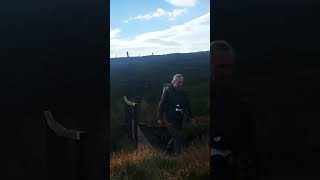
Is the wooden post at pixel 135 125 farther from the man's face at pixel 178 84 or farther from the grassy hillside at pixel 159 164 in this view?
the man's face at pixel 178 84

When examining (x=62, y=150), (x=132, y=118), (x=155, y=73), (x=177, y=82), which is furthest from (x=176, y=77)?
(x=62, y=150)

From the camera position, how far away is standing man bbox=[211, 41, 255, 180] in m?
2.72

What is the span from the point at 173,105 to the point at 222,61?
78 cm

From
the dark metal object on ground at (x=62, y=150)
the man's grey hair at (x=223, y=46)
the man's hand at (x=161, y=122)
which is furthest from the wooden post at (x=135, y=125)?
the man's grey hair at (x=223, y=46)

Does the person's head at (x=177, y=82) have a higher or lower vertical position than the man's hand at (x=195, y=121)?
higher

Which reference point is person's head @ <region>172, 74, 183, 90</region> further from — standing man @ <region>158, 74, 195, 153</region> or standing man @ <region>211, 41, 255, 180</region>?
standing man @ <region>211, 41, 255, 180</region>

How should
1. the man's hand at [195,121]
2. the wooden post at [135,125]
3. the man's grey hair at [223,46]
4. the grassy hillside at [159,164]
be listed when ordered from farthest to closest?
the wooden post at [135,125], the man's hand at [195,121], the grassy hillside at [159,164], the man's grey hair at [223,46]

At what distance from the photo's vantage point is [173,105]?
11.1ft

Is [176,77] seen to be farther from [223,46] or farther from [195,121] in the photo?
[223,46]

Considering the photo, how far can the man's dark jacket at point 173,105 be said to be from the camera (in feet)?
10.9

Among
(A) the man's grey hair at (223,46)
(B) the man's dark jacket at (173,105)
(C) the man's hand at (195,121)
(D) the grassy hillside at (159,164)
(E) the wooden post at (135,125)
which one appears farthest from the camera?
(E) the wooden post at (135,125)

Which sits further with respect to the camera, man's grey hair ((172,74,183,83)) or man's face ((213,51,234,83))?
man's grey hair ((172,74,183,83))

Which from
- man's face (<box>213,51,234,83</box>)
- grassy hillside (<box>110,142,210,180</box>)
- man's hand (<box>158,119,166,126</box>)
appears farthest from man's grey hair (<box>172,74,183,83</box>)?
man's face (<box>213,51,234,83</box>)

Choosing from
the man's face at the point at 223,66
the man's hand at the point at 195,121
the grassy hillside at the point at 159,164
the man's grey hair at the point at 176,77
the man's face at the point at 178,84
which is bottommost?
the grassy hillside at the point at 159,164
